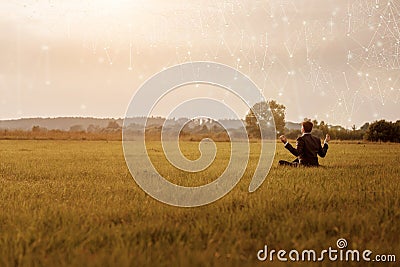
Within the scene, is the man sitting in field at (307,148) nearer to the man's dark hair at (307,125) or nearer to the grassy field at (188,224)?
the man's dark hair at (307,125)

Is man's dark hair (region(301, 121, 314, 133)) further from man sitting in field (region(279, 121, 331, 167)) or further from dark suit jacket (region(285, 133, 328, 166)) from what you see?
dark suit jacket (region(285, 133, 328, 166))

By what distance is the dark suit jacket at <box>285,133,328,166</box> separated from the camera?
38.4ft

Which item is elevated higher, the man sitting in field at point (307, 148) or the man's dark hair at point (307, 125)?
the man's dark hair at point (307, 125)

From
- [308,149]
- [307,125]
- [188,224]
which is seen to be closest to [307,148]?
[308,149]

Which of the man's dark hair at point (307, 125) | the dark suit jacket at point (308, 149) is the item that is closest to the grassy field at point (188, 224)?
the dark suit jacket at point (308, 149)

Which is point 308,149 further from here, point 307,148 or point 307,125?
point 307,125

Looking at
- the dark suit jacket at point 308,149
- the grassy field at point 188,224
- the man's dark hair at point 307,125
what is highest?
the man's dark hair at point 307,125

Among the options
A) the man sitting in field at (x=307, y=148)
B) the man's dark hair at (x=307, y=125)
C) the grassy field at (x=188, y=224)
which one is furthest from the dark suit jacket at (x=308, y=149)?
the grassy field at (x=188, y=224)

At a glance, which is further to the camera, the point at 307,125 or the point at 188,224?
the point at 307,125

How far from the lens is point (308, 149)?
11.8m

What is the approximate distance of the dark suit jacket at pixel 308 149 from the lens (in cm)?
1170

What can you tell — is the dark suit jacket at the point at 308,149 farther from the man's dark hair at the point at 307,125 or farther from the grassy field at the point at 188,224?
the grassy field at the point at 188,224

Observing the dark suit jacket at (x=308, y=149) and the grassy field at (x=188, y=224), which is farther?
the dark suit jacket at (x=308, y=149)

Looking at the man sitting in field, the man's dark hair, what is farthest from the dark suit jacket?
the man's dark hair
